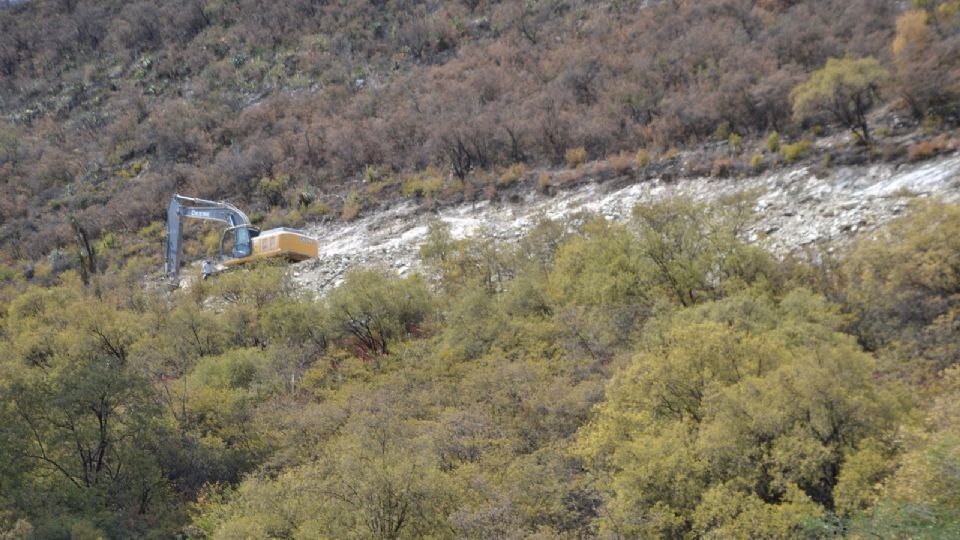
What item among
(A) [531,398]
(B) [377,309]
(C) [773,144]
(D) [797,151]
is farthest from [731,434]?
(C) [773,144]

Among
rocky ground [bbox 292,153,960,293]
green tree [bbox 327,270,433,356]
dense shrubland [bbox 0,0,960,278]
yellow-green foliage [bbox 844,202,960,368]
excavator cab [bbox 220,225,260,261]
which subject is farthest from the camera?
excavator cab [bbox 220,225,260,261]

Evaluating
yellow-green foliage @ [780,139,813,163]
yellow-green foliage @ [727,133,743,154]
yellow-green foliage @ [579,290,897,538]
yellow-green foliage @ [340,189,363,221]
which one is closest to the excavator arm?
yellow-green foliage @ [340,189,363,221]

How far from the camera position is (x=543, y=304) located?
27828 mm

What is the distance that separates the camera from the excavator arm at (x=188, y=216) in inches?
1569

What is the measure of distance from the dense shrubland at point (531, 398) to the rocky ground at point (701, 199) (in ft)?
5.44

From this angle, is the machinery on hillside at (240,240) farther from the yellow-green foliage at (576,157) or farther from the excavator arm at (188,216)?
the yellow-green foliage at (576,157)

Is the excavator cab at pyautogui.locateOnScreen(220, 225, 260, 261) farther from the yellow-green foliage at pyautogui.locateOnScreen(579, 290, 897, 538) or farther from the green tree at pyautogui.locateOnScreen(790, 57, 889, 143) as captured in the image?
the green tree at pyautogui.locateOnScreen(790, 57, 889, 143)

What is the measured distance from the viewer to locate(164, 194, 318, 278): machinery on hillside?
1457 inches

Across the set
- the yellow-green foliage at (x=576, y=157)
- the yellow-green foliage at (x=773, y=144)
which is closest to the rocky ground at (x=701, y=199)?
the yellow-green foliage at (x=773, y=144)

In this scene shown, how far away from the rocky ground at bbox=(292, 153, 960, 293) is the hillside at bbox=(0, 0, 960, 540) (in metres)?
0.18

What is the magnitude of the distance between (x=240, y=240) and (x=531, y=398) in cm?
2410

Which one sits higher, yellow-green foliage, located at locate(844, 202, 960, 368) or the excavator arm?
yellow-green foliage, located at locate(844, 202, 960, 368)

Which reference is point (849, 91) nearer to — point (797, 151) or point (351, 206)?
point (797, 151)

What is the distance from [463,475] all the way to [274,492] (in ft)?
14.1
